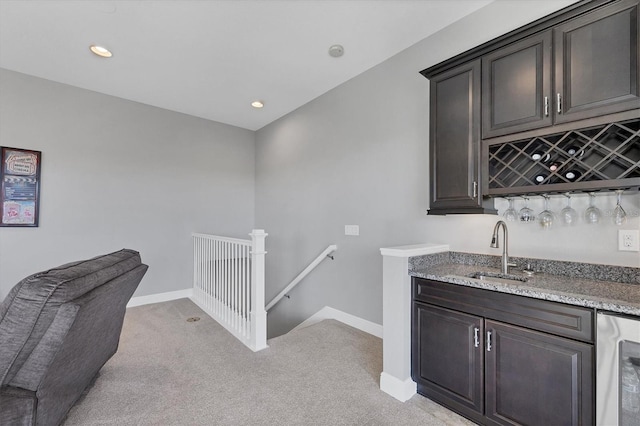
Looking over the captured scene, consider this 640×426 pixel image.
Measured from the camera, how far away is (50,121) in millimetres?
3416

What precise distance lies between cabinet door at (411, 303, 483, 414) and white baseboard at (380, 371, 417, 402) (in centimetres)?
5

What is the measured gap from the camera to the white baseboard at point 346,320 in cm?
298

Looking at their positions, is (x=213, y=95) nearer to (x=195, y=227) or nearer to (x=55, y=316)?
(x=195, y=227)

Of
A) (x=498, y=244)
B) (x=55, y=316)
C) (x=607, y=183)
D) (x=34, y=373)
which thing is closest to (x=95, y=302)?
(x=55, y=316)

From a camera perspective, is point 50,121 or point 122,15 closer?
point 122,15

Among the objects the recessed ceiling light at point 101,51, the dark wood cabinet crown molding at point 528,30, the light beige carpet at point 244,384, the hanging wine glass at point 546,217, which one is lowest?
the light beige carpet at point 244,384

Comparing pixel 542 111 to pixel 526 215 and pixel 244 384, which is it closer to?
pixel 526 215

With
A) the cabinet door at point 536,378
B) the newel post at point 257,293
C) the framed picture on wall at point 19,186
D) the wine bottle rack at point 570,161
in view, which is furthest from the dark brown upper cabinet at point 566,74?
the framed picture on wall at point 19,186

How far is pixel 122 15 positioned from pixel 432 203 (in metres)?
2.91

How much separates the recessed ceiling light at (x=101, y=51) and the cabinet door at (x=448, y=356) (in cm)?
363

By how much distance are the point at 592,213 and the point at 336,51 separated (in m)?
2.41

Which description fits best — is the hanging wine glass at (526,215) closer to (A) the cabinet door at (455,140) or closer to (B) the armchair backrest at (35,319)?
(A) the cabinet door at (455,140)

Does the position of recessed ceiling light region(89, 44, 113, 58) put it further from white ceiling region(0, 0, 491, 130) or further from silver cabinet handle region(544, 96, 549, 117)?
silver cabinet handle region(544, 96, 549, 117)

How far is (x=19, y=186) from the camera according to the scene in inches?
127
